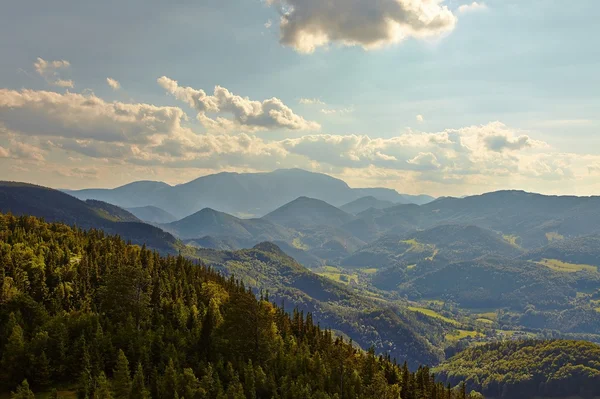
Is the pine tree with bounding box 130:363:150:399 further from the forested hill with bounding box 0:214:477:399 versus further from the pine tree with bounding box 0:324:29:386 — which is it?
the pine tree with bounding box 0:324:29:386

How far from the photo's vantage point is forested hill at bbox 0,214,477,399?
3681 inches

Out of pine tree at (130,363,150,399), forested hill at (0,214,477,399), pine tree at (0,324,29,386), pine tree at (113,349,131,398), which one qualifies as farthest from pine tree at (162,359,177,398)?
pine tree at (0,324,29,386)

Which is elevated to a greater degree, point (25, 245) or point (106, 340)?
point (25, 245)

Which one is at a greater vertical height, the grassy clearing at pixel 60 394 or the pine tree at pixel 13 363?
the pine tree at pixel 13 363

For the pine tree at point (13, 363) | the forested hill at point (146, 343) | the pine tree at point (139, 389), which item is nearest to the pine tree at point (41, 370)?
the forested hill at point (146, 343)

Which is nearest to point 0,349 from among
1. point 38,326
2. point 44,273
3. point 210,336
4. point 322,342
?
point 38,326

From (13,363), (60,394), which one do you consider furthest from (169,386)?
(13,363)

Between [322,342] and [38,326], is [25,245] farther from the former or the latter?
[322,342]

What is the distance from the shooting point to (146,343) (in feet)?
356

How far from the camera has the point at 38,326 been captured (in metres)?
108

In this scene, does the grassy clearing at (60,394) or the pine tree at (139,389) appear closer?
the pine tree at (139,389)

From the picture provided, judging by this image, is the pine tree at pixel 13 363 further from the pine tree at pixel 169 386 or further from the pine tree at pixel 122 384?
the pine tree at pixel 169 386

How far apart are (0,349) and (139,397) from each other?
43132mm

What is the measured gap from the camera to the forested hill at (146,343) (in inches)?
3681
